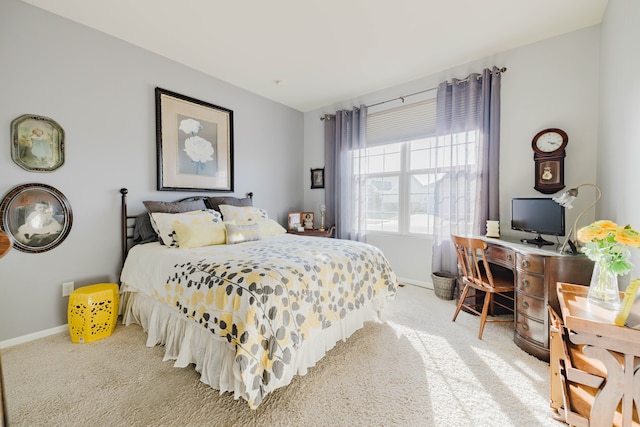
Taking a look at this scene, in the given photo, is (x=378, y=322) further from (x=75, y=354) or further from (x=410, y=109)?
(x=410, y=109)

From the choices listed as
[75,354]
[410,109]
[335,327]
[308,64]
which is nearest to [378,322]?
[335,327]

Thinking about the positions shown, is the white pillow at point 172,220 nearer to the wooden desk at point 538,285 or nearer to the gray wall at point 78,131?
the gray wall at point 78,131

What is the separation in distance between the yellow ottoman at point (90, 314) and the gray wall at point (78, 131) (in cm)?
35

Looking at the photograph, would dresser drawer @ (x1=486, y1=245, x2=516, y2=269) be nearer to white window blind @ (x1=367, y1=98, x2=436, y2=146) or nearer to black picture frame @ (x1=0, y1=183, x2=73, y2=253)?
white window blind @ (x1=367, y1=98, x2=436, y2=146)

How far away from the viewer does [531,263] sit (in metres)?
2.00

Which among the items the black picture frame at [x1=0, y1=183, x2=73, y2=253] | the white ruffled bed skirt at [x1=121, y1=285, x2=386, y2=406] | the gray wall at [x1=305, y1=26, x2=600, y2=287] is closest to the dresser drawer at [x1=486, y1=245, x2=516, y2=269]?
the gray wall at [x1=305, y1=26, x2=600, y2=287]

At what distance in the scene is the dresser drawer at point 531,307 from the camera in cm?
195

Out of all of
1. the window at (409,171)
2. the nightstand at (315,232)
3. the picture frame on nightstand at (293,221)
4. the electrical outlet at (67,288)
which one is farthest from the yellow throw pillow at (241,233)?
the window at (409,171)

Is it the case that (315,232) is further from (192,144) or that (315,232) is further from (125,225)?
(125,225)

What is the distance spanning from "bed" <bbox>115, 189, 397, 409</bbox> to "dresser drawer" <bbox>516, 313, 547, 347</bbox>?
982mm

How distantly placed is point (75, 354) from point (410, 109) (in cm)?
417

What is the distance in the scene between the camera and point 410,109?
3520mm

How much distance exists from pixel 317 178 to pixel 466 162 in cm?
225

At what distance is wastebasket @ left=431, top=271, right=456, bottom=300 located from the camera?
305 centimetres
